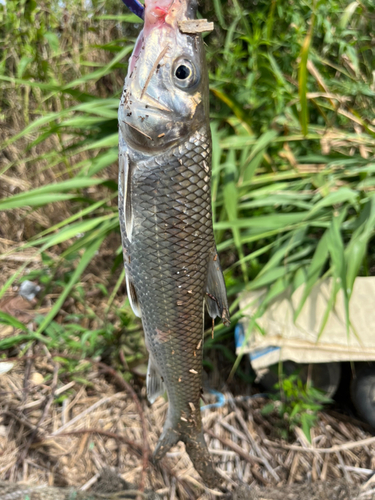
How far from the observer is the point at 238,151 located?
2447 mm

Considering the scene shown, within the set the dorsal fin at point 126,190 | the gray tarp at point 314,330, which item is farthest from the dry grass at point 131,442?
the dorsal fin at point 126,190

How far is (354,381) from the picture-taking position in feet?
6.71

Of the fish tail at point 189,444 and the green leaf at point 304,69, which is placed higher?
the green leaf at point 304,69

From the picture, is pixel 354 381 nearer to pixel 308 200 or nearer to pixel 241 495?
pixel 241 495

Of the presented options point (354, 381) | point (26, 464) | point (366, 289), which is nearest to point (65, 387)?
point (26, 464)

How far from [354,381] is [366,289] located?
0.59 metres

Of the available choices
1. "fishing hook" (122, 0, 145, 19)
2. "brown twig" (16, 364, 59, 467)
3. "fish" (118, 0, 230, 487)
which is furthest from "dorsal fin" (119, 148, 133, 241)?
"brown twig" (16, 364, 59, 467)

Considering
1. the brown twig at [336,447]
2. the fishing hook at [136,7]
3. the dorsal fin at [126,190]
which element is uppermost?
the fishing hook at [136,7]

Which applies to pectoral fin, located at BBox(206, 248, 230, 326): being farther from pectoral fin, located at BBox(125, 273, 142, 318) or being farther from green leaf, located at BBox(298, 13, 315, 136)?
green leaf, located at BBox(298, 13, 315, 136)

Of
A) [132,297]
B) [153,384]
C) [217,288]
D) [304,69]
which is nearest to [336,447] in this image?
[153,384]

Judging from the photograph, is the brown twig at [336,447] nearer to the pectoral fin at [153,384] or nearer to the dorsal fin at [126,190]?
the pectoral fin at [153,384]

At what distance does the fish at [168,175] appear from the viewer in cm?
88

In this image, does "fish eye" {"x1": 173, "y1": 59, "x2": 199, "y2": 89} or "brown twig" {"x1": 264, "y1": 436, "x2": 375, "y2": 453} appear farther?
"brown twig" {"x1": 264, "y1": 436, "x2": 375, "y2": 453}

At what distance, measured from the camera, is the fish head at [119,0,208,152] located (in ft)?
2.85
